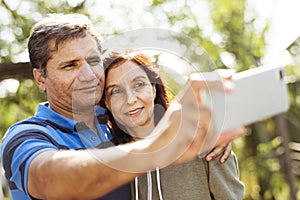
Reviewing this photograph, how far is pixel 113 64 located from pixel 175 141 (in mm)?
629

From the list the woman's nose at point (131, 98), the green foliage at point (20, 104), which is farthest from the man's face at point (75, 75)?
the green foliage at point (20, 104)

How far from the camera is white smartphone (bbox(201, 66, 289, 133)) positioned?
0.72m

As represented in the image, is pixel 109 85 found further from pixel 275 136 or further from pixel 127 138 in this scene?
pixel 275 136

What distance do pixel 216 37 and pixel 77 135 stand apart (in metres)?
3.59

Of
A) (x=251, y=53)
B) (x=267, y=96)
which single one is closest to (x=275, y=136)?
(x=251, y=53)

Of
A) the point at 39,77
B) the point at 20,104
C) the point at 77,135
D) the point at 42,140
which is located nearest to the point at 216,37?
the point at 20,104

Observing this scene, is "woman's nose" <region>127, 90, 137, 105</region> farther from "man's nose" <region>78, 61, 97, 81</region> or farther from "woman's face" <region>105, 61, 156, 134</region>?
"man's nose" <region>78, 61, 97, 81</region>

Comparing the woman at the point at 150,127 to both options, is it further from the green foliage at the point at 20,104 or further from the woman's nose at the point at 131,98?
the green foliage at the point at 20,104

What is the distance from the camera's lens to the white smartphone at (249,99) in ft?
2.36

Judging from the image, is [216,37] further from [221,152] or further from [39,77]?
[221,152]

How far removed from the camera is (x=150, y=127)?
4.22ft

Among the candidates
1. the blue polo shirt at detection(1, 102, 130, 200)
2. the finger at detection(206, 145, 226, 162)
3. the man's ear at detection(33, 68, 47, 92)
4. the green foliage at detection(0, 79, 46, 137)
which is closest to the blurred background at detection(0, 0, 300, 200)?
the green foliage at detection(0, 79, 46, 137)

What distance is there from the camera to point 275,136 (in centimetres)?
556

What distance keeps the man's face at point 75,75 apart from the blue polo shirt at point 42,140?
44mm
